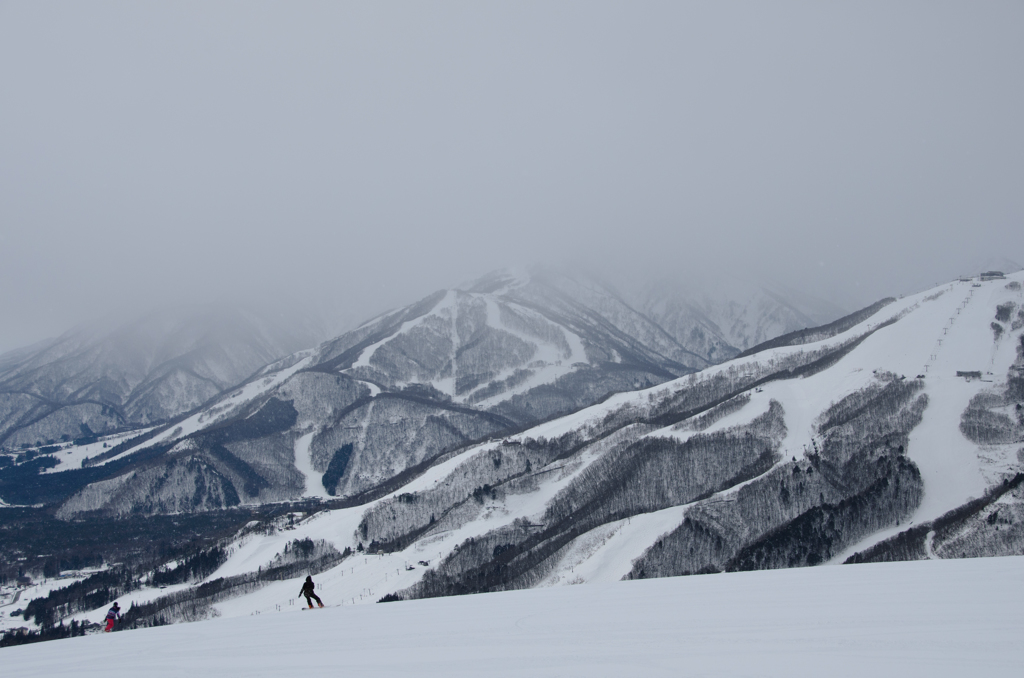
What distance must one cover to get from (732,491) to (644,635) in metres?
104

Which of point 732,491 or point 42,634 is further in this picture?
point 732,491

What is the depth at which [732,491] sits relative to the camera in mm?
116812

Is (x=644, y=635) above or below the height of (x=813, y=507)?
above

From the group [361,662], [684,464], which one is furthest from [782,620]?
[684,464]

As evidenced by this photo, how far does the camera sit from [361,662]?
2152cm

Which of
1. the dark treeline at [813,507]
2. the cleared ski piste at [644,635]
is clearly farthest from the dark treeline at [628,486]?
the cleared ski piste at [644,635]

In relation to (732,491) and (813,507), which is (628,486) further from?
(813,507)

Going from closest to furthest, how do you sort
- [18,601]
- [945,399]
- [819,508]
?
[819,508], [945,399], [18,601]

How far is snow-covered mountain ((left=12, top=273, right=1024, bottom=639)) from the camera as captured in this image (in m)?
103

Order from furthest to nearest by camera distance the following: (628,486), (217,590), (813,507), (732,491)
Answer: (628,486) → (217,590) → (732,491) → (813,507)

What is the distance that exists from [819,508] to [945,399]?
39.9 m

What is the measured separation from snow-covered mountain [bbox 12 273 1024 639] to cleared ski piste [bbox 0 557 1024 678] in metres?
71.9

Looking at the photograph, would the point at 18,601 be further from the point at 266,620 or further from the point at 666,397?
the point at 666,397

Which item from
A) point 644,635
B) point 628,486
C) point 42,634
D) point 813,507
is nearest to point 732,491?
point 813,507
